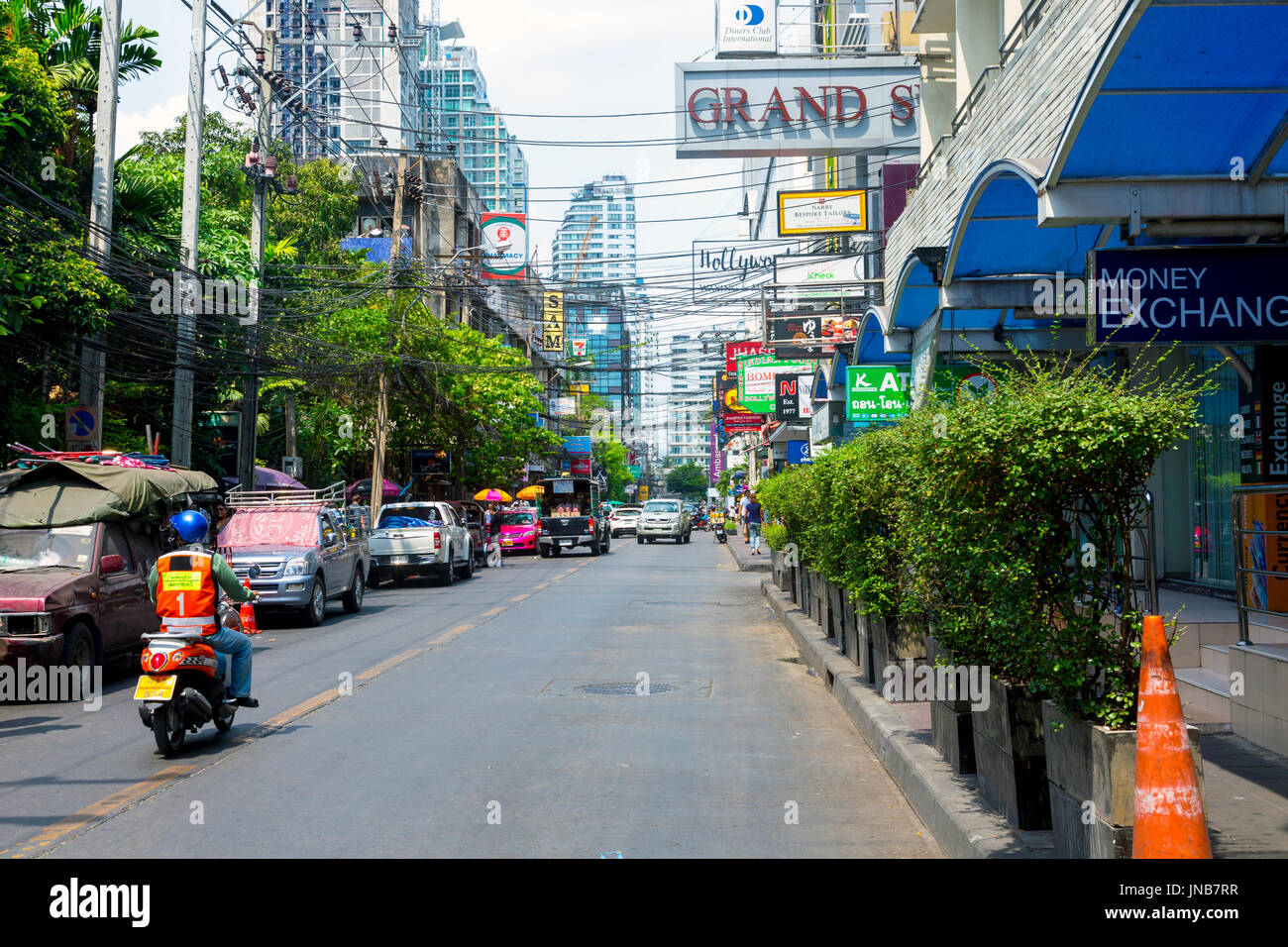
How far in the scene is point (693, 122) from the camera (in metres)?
29.2

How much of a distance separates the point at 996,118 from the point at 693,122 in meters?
16.1

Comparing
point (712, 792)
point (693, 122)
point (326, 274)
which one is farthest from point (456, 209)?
point (712, 792)

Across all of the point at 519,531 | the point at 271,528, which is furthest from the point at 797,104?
the point at 519,531

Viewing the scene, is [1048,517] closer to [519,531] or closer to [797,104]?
[797,104]

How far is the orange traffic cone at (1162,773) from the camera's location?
4.13m

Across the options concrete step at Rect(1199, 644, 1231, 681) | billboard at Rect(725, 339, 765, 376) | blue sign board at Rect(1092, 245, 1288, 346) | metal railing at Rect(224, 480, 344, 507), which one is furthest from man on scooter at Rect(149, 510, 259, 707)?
billboard at Rect(725, 339, 765, 376)

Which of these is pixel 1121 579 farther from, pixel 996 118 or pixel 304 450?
pixel 304 450

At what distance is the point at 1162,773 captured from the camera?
4184 millimetres

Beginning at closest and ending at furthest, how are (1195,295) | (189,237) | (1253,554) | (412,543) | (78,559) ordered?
(1195,295)
(1253,554)
(78,559)
(189,237)
(412,543)

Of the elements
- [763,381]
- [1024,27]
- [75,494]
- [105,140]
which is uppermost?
[105,140]

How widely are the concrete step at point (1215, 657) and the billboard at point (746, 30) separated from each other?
24098 mm

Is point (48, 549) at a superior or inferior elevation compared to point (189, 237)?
inferior

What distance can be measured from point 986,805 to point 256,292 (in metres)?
21.1

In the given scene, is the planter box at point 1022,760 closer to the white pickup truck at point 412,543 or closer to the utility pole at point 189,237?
the utility pole at point 189,237
